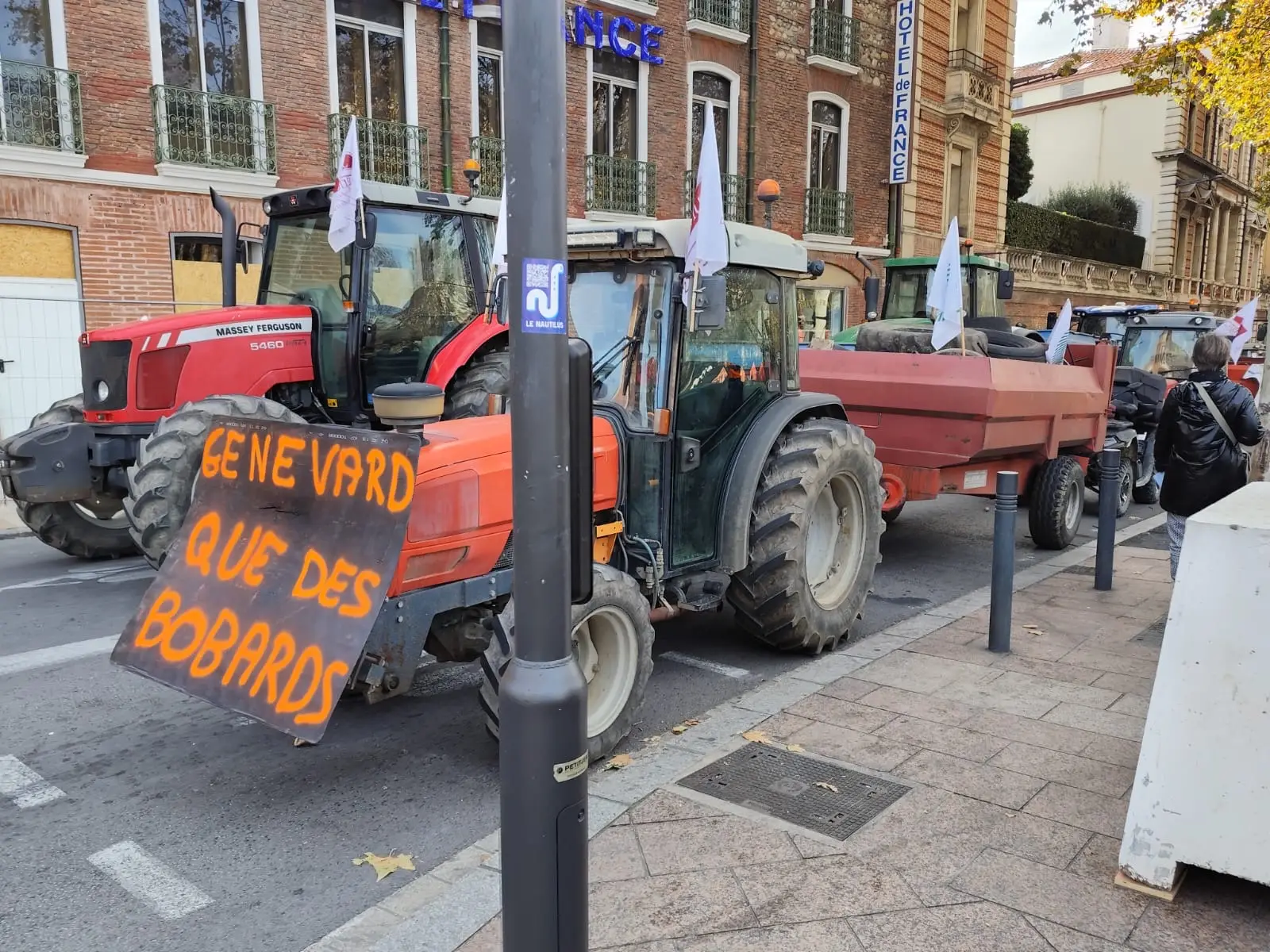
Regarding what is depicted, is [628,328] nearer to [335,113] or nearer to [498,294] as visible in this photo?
[498,294]

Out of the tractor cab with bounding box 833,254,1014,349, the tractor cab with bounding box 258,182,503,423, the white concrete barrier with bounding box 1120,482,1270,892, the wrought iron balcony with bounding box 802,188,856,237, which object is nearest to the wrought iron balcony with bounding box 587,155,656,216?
the wrought iron balcony with bounding box 802,188,856,237

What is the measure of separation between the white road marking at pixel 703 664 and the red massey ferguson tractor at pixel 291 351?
75.4 inches

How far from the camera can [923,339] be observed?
329 inches

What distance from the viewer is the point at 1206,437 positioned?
19.2ft

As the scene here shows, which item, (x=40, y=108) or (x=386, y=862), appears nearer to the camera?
(x=386, y=862)

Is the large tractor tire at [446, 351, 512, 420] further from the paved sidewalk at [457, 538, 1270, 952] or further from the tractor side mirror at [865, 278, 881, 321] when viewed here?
the tractor side mirror at [865, 278, 881, 321]

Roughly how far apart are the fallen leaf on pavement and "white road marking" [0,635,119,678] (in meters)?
2.57

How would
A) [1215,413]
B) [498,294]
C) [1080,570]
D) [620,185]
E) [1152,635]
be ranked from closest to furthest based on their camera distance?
[498,294] < [1215,413] < [1152,635] < [1080,570] < [620,185]

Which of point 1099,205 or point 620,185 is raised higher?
point 1099,205

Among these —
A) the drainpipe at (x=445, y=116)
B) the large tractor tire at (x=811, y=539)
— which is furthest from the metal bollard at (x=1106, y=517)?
the drainpipe at (x=445, y=116)

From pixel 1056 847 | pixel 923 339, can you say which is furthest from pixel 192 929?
pixel 923 339

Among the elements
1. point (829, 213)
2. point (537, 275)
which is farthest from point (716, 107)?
point (537, 275)

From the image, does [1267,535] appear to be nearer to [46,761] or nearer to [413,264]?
[46,761]

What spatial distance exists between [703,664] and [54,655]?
142 inches
